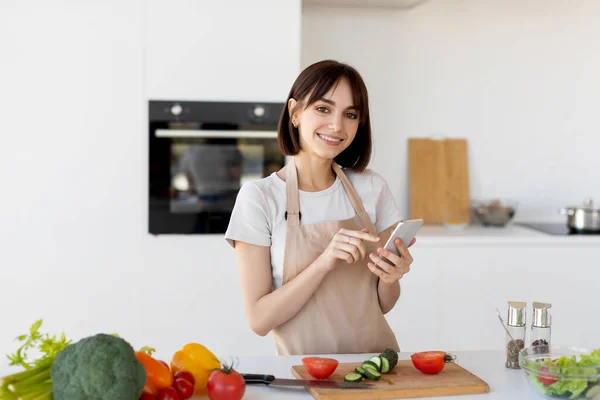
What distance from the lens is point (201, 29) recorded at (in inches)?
125

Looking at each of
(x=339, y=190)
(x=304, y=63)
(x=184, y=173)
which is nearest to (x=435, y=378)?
(x=339, y=190)

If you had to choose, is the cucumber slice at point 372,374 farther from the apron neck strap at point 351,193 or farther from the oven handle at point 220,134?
the oven handle at point 220,134

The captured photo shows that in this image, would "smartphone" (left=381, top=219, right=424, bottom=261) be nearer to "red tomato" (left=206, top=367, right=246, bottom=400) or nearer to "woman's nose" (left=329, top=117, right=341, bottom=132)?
"woman's nose" (left=329, top=117, right=341, bottom=132)

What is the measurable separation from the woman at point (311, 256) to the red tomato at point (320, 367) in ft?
0.94

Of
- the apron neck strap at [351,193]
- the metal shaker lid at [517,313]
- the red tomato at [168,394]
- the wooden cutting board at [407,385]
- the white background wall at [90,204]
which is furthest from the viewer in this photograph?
the white background wall at [90,204]

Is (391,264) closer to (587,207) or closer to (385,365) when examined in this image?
(385,365)

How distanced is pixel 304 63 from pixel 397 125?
0.58m

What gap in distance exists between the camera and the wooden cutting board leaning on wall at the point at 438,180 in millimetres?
3910

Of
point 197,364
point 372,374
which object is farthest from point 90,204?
point 372,374

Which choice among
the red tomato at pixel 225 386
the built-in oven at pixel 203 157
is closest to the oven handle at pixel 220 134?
the built-in oven at pixel 203 157

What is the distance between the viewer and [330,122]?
195cm

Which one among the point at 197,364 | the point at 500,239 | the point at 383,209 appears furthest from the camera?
the point at 500,239

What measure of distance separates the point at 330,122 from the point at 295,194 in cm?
22

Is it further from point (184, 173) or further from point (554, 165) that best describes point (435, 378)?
point (554, 165)
